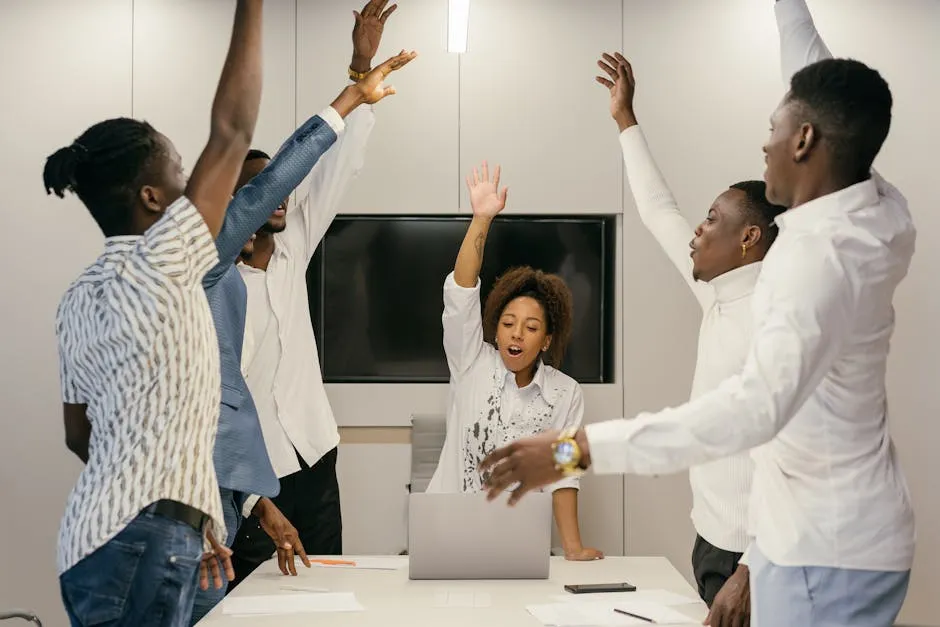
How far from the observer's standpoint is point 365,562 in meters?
2.99

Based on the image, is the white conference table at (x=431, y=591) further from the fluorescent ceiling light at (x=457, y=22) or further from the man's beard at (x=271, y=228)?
the fluorescent ceiling light at (x=457, y=22)

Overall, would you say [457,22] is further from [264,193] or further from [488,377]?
[264,193]

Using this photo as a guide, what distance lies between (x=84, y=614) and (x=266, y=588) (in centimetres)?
107

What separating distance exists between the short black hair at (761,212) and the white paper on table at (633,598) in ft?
2.88

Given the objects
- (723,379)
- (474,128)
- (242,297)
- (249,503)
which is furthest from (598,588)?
(474,128)

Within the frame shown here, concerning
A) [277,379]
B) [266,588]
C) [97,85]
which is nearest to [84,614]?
[266,588]

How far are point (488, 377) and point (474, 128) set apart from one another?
1.32 meters

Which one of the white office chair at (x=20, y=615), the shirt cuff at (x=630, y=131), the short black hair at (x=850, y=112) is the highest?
the shirt cuff at (x=630, y=131)

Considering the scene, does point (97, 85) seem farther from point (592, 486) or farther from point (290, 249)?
point (592, 486)

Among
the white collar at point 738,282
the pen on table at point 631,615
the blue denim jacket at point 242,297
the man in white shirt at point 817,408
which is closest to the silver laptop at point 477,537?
the pen on table at point 631,615

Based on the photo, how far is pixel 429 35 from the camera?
454 cm

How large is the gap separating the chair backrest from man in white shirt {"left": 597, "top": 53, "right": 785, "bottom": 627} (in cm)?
146

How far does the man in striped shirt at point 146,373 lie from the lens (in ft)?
5.22

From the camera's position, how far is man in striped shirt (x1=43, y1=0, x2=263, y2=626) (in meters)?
1.59
